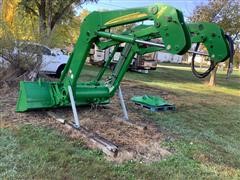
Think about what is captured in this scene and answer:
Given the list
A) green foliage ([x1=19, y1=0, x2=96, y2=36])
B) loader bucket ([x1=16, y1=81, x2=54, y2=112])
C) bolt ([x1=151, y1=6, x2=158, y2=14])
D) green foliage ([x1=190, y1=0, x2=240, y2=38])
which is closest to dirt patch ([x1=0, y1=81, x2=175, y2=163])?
loader bucket ([x1=16, y1=81, x2=54, y2=112])

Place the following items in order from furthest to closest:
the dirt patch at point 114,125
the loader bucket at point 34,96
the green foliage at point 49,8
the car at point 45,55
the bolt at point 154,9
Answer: the green foliage at point 49,8 → the car at point 45,55 → the loader bucket at point 34,96 → the dirt patch at point 114,125 → the bolt at point 154,9

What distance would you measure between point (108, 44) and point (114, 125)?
4.62 feet

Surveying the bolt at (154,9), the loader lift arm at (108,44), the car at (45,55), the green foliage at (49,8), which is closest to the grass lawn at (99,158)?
the loader lift arm at (108,44)

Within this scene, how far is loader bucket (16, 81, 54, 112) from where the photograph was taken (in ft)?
17.6

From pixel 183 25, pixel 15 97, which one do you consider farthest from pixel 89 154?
pixel 15 97

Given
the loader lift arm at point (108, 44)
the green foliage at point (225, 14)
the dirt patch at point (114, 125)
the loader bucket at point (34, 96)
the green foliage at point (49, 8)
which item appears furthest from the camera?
the green foliage at point (49, 8)

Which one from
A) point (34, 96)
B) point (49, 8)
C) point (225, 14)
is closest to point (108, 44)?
point (34, 96)

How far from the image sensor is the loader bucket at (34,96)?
5355 mm

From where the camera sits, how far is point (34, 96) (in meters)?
5.42

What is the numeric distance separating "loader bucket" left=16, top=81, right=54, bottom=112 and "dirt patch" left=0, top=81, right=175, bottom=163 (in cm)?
16

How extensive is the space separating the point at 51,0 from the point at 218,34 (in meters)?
15.4

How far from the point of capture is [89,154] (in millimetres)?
3982

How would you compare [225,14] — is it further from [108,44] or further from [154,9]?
[154,9]

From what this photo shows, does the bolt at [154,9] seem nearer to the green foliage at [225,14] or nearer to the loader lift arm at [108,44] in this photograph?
the loader lift arm at [108,44]
